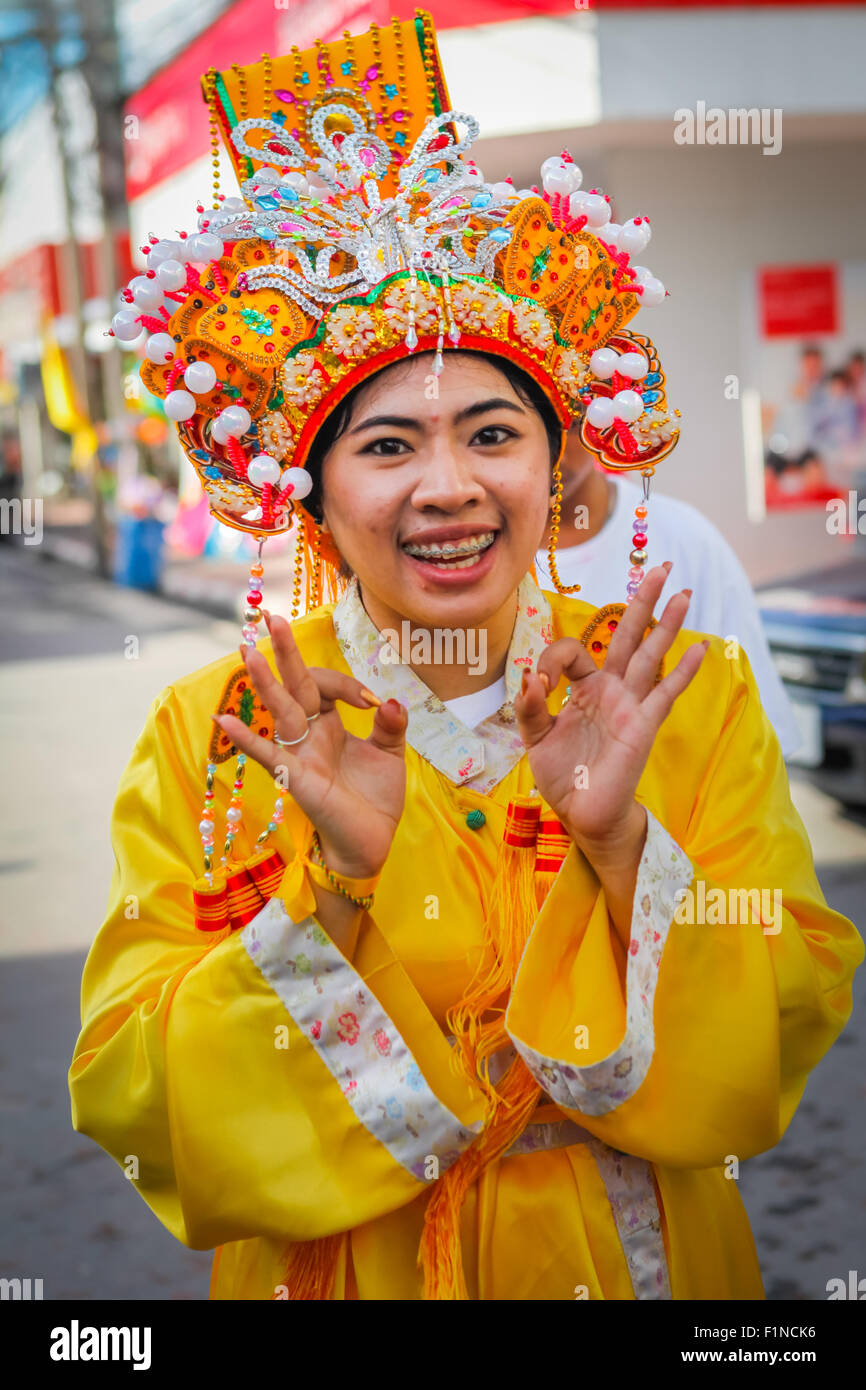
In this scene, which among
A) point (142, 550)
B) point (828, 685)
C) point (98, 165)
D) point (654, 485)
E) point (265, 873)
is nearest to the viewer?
point (265, 873)

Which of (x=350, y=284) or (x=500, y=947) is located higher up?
(x=350, y=284)

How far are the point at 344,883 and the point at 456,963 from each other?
0.26 m

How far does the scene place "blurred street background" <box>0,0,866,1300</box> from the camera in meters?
3.97

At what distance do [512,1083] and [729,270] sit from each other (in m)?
9.89

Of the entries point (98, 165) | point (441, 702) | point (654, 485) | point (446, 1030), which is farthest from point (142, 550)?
point (446, 1030)

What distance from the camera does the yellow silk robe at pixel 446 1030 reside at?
5.53 feet

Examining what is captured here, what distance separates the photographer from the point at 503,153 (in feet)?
32.9

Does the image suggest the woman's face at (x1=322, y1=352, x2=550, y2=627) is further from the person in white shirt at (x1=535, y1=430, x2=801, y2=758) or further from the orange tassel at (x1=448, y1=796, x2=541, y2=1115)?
the person in white shirt at (x1=535, y1=430, x2=801, y2=758)

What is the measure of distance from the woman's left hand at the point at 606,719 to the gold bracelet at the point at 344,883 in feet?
0.81

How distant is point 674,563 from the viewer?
317cm

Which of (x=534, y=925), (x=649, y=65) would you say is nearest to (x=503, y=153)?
(x=649, y=65)

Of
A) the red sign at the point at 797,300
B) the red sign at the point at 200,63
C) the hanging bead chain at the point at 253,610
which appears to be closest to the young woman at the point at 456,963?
the hanging bead chain at the point at 253,610

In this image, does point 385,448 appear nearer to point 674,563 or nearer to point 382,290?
point 382,290

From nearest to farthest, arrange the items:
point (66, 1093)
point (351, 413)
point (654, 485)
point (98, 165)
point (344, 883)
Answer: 1. point (344, 883)
2. point (351, 413)
3. point (66, 1093)
4. point (654, 485)
5. point (98, 165)
